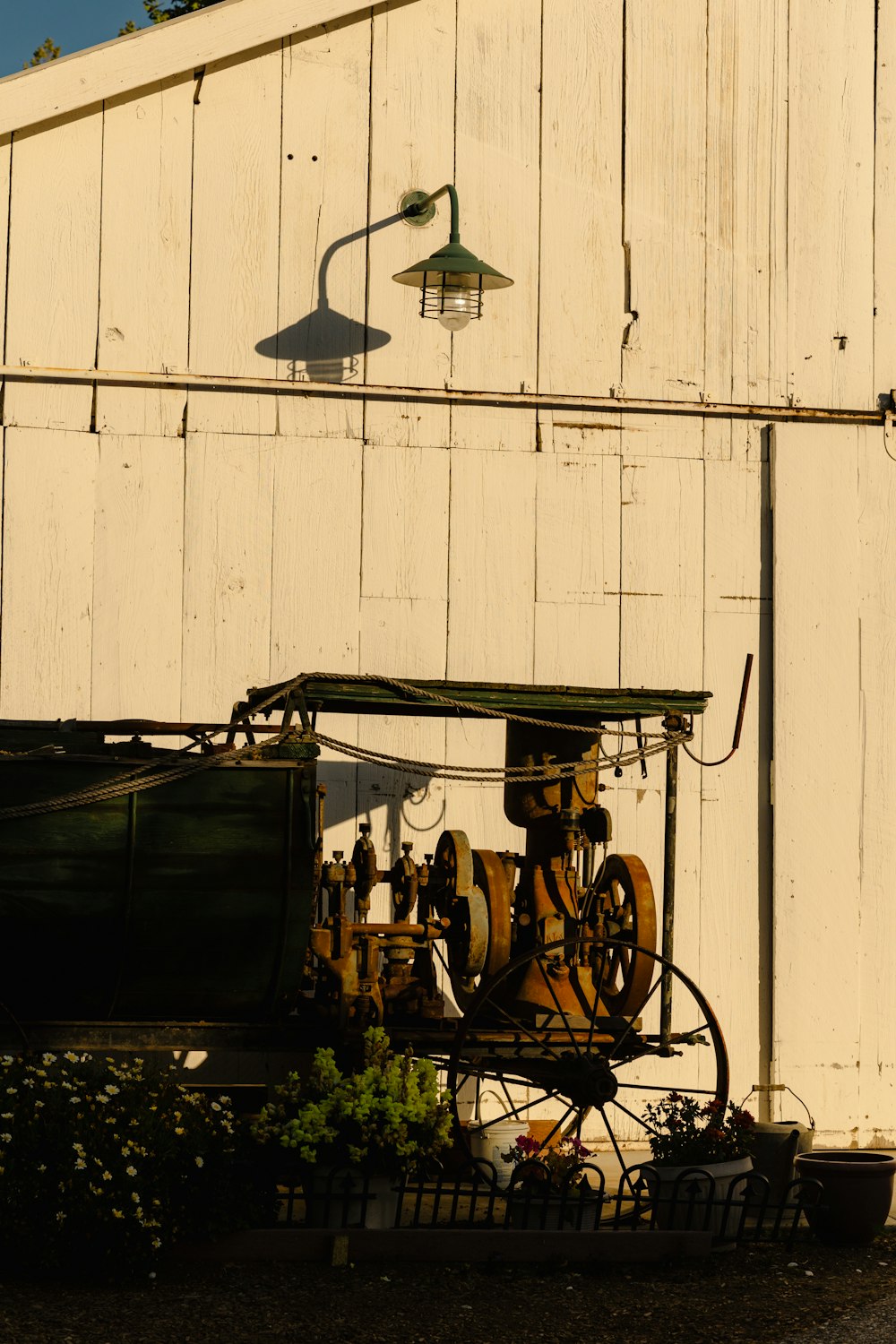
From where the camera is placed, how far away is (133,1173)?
21.7 ft

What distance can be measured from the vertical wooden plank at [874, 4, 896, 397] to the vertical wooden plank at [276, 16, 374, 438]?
3038mm

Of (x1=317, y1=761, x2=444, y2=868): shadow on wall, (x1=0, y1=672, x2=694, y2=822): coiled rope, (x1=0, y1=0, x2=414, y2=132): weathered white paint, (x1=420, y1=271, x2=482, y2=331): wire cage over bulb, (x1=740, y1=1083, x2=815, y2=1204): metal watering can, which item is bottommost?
(x1=740, y1=1083, x2=815, y2=1204): metal watering can

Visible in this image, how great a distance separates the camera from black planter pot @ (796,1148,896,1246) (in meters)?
7.88

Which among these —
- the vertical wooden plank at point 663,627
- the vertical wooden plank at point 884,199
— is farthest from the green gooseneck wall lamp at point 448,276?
the vertical wooden plank at point 884,199

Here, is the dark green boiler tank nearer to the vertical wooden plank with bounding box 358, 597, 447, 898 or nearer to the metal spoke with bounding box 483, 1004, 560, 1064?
the metal spoke with bounding box 483, 1004, 560, 1064

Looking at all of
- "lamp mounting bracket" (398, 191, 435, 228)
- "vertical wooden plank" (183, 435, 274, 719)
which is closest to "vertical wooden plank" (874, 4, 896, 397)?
"lamp mounting bracket" (398, 191, 435, 228)

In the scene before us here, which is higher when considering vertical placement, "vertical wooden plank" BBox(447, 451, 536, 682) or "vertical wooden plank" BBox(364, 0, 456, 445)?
"vertical wooden plank" BBox(364, 0, 456, 445)

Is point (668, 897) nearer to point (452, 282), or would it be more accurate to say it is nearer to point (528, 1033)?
point (528, 1033)

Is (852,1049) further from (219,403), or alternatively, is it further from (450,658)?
(219,403)

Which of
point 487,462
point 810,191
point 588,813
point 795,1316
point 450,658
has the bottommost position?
point 795,1316

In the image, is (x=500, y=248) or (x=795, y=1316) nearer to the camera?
(x=795, y=1316)

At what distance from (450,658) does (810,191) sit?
3.53 meters

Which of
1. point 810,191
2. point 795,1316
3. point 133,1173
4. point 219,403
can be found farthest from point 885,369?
point 133,1173

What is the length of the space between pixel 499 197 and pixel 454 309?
90 centimetres
